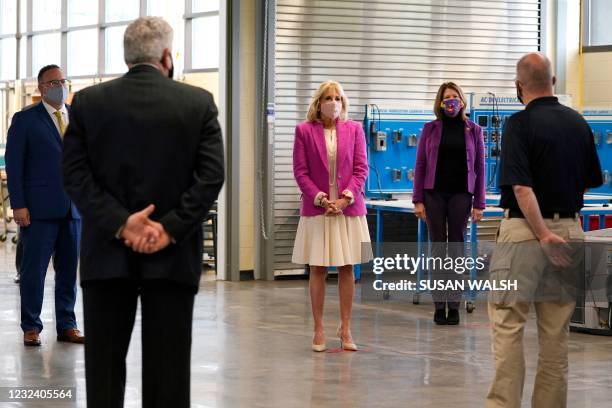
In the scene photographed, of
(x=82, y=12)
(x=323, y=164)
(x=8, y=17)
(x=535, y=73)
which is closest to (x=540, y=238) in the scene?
(x=535, y=73)

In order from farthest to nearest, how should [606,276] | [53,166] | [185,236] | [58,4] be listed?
[58,4], [606,276], [53,166], [185,236]

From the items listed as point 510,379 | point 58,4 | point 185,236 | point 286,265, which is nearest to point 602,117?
point 286,265

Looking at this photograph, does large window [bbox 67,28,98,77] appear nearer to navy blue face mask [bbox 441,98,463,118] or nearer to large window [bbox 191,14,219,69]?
large window [bbox 191,14,219,69]

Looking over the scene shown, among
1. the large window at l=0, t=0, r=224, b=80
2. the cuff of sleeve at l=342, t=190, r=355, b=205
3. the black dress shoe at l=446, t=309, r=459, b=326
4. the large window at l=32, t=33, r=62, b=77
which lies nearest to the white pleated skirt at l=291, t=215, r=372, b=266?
the cuff of sleeve at l=342, t=190, r=355, b=205

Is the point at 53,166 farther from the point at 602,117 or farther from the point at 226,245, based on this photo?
the point at 602,117

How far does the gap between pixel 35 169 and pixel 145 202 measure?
11.6ft

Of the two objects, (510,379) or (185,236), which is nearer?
(185,236)

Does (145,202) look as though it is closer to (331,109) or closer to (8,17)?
(331,109)

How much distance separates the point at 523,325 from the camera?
4.66 metres

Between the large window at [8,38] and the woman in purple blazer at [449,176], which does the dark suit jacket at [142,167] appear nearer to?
the woman in purple blazer at [449,176]

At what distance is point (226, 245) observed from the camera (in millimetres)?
11250

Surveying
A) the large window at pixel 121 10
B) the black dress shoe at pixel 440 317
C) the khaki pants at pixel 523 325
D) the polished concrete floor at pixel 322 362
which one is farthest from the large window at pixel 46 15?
the khaki pants at pixel 523 325

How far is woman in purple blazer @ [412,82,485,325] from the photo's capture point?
323 inches

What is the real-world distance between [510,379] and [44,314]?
5.08 metres
